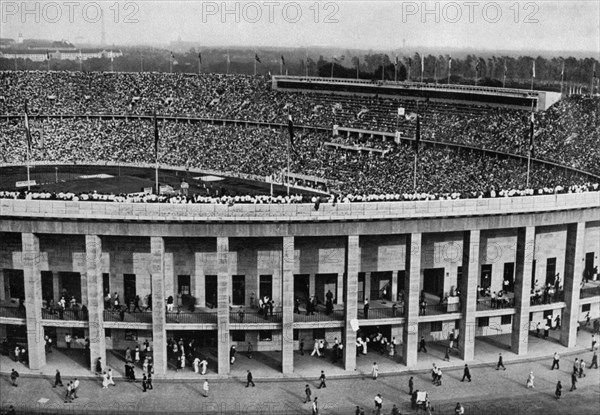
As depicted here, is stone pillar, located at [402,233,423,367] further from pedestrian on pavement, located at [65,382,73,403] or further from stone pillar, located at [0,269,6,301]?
stone pillar, located at [0,269,6,301]

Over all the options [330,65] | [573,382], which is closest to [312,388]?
[573,382]

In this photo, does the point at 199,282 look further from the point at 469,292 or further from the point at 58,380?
the point at 469,292

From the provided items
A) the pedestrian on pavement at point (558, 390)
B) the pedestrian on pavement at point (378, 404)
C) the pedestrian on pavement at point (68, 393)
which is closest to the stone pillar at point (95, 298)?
the pedestrian on pavement at point (68, 393)

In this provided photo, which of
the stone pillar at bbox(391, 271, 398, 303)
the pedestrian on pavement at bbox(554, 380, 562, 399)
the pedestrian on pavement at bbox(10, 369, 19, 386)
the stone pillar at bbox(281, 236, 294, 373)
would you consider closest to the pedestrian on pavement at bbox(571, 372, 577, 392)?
the pedestrian on pavement at bbox(554, 380, 562, 399)

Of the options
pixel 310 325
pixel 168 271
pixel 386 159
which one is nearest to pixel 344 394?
pixel 310 325

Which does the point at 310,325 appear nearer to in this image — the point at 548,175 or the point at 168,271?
the point at 168,271

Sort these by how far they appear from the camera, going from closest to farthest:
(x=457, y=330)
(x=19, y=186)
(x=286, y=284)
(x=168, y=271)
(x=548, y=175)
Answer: (x=286, y=284), (x=168, y=271), (x=457, y=330), (x=548, y=175), (x=19, y=186)

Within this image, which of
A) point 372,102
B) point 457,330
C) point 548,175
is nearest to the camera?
point 457,330
